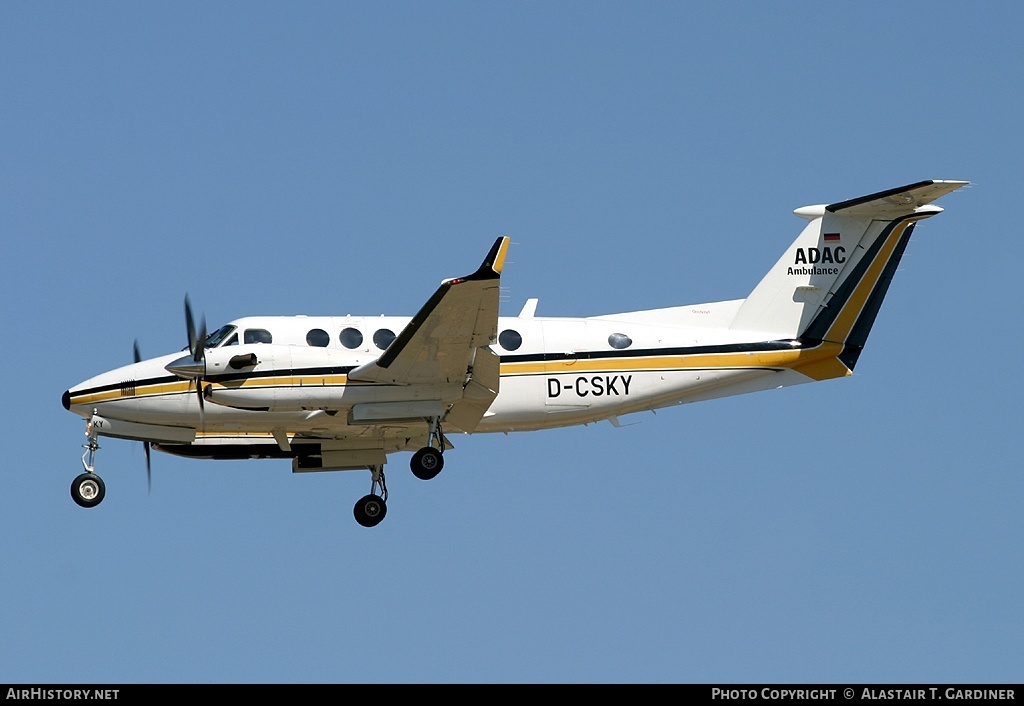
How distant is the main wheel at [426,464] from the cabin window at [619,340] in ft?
12.9

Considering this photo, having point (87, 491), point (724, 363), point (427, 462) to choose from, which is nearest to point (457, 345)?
point (427, 462)

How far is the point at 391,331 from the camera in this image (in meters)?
25.4

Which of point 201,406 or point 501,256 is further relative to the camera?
point 201,406

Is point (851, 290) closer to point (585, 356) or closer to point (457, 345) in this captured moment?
point (585, 356)

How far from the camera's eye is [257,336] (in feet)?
82.1

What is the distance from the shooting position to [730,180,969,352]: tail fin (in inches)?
1070

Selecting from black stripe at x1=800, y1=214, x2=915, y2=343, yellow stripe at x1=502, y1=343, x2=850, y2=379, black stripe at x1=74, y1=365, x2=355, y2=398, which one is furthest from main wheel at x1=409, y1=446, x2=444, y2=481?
black stripe at x1=800, y1=214, x2=915, y2=343

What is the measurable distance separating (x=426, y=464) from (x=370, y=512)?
276 cm

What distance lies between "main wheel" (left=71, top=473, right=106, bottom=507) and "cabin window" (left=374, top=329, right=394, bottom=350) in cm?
551

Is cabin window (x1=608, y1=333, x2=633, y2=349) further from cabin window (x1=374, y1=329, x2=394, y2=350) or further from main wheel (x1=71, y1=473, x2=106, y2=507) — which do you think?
main wheel (x1=71, y1=473, x2=106, y2=507)

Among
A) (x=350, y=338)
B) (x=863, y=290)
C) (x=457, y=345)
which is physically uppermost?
(x=863, y=290)
